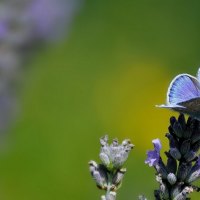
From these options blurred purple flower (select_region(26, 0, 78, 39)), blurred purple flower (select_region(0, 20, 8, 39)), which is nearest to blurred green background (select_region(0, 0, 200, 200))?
blurred purple flower (select_region(26, 0, 78, 39))

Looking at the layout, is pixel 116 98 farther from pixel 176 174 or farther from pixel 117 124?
pixel 176 174

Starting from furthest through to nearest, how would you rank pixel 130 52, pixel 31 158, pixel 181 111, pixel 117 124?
pixel 130 52 < pixel 117 124 < pixel 31 158 < pixel 181 111

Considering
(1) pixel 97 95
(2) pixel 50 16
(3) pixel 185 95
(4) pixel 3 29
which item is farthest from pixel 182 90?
(1) pixel 97 95

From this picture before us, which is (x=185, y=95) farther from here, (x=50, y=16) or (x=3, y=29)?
(x=50, y=16)

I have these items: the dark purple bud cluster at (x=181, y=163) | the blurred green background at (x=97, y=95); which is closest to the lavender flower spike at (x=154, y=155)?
the dark purple bud cluster at (x=181, y=163)

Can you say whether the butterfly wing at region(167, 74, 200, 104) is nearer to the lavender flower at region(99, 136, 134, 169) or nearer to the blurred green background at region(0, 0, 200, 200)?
the lavender flower at region(99, 136, 134, 169)

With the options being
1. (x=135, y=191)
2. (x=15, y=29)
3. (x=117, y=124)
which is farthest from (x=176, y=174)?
(x=117, y=124)
